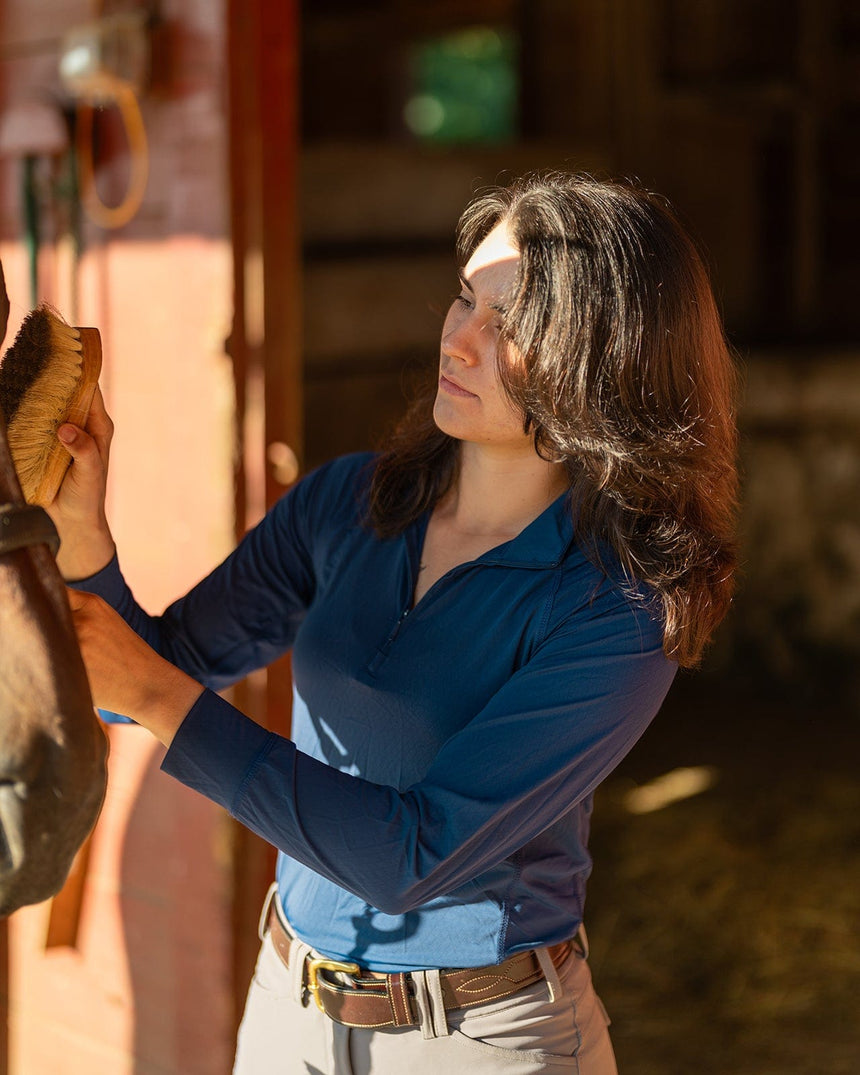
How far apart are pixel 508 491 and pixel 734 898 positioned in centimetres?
254

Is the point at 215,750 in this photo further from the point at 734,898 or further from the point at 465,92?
the point at 465,92

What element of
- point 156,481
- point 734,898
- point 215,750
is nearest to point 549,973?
point 215,750

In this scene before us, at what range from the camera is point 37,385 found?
1183 mm

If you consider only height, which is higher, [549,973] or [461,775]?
[461,775]

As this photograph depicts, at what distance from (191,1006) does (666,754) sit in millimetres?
2629

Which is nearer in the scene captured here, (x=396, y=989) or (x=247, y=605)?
(x=396, y=989)

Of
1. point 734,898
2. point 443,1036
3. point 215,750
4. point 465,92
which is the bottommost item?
point 734,898

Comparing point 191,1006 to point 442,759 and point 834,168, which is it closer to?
point 442,759

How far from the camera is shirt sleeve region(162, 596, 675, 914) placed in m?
1.20

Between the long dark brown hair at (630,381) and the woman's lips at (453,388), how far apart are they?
45 mm

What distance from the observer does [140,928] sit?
2.48 m

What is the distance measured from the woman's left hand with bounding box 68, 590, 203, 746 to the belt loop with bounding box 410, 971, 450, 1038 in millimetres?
425

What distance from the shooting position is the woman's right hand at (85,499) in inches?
50.1

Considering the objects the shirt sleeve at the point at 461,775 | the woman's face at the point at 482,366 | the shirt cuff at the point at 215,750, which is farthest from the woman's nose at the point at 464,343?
the shirt cuff at the point at 215,750
